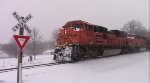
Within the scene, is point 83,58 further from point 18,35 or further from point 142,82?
point 18,35

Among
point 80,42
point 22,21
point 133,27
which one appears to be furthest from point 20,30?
point 133,27

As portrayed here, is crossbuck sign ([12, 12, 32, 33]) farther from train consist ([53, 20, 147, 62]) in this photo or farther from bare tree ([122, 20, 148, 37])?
bare tree ([122, 20, 148, 37])

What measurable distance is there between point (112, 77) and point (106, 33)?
1301 centimetres

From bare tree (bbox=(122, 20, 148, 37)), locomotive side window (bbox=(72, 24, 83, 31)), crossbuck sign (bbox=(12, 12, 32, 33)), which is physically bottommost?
crossbuck sign (bbox=(12, 12, 32, 33))

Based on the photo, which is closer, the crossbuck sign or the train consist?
the crossbuck sign

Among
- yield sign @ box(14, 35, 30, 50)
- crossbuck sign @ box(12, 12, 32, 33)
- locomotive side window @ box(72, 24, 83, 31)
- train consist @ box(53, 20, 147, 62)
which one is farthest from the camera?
locomotive side window @ box(72, 24, 83, 31)

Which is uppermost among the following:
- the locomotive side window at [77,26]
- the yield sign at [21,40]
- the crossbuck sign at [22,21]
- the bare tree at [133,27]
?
the bare tree at [133,27]

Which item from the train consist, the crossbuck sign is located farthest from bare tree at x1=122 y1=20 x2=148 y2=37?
the crossbuck sign

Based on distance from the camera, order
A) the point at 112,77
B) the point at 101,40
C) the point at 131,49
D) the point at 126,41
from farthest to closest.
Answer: the point at 131,49, the point at 126,41, the point at 101,40, the point at 112,77

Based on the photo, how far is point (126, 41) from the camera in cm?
3183

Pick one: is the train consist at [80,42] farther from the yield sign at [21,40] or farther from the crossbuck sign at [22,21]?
the yield sign at [21,40]

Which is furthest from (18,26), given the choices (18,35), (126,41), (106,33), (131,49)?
(131,49)

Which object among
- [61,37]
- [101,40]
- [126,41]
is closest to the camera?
[61,37]

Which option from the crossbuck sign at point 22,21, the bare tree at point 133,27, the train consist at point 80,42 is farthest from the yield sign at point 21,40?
the bare tree at point 133,27
